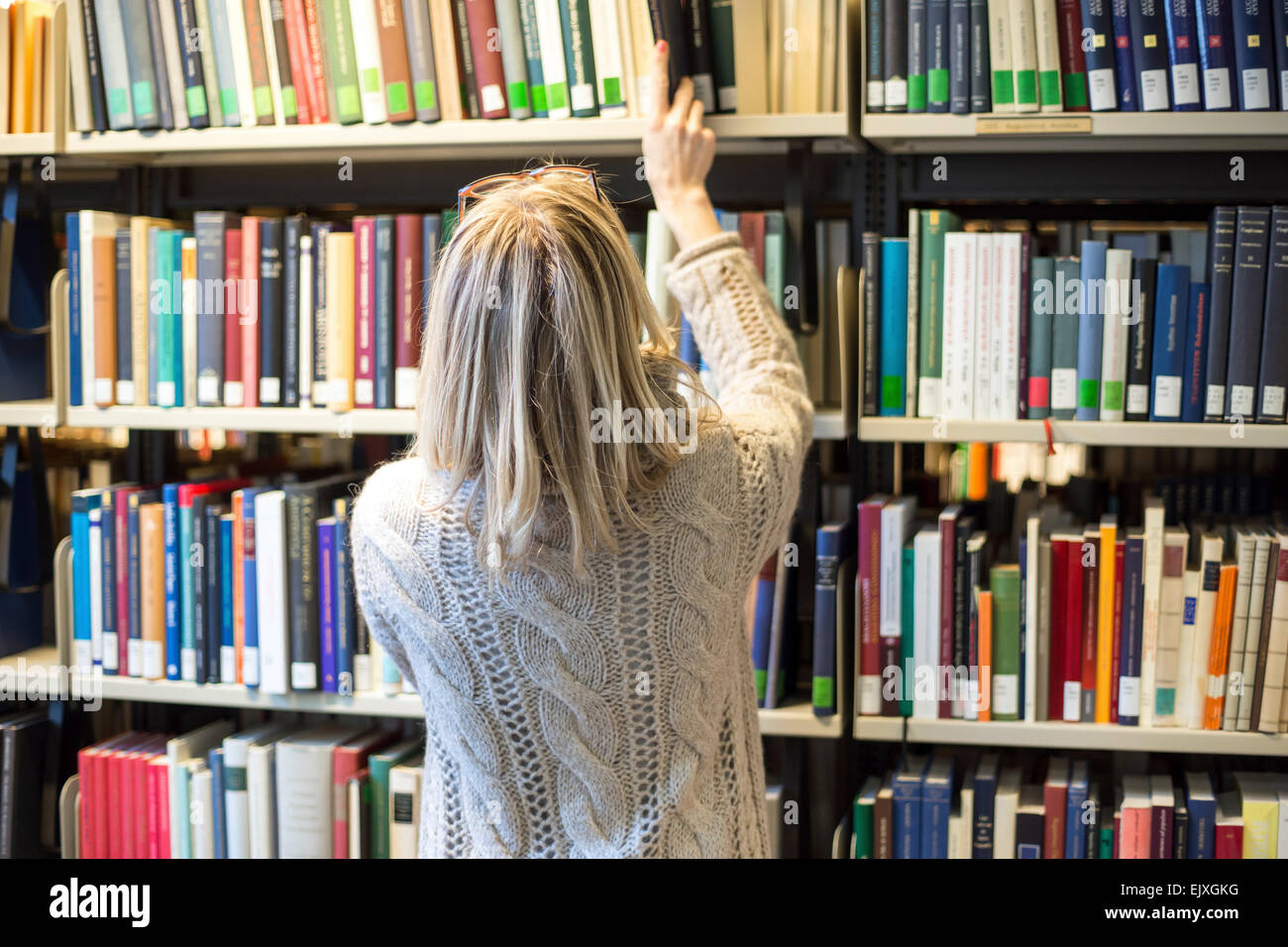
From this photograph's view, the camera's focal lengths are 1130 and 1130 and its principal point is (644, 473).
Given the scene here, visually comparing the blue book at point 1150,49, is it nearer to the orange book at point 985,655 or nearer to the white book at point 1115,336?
the white book at point 1115,336

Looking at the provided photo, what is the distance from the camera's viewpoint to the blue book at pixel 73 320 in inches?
71.9

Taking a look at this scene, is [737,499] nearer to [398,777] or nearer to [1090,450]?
[398,777]

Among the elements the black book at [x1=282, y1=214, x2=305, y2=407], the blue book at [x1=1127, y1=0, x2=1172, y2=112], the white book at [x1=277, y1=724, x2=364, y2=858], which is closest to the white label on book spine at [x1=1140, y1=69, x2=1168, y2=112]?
the blue book at [x1=1127, y1=0, x2=1172, y2=112]

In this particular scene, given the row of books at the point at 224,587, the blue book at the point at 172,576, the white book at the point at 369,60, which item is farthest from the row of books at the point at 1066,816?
the white book at the point at 369,60

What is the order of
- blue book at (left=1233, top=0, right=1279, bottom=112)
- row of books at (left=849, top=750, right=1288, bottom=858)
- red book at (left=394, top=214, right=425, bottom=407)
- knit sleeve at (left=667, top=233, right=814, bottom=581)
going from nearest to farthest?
knit sleeve at (left=667, top=233, right=814, bottom=581) → blue book at (left=1233, top=0, right=1279, bottom=112) → row of books at (left=849, top=750, right=1288, bottom=858) → red book at (left=394, top=214, right=425, bottom=407)

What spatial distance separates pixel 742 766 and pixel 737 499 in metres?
0.32

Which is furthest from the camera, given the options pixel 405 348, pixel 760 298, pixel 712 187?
pixel 712 187

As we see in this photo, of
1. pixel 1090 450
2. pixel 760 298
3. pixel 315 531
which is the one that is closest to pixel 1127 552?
pixel 1090 450

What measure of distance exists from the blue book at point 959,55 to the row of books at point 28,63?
1.38m

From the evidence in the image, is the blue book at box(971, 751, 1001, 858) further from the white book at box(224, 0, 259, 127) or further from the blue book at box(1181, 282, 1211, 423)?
the white book at box(224, 0, 259, 127)

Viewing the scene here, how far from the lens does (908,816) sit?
1.68 meters

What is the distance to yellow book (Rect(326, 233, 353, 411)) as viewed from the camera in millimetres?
1753

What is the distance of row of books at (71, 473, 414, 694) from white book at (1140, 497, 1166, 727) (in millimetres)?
1112

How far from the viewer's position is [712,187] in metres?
1.93
